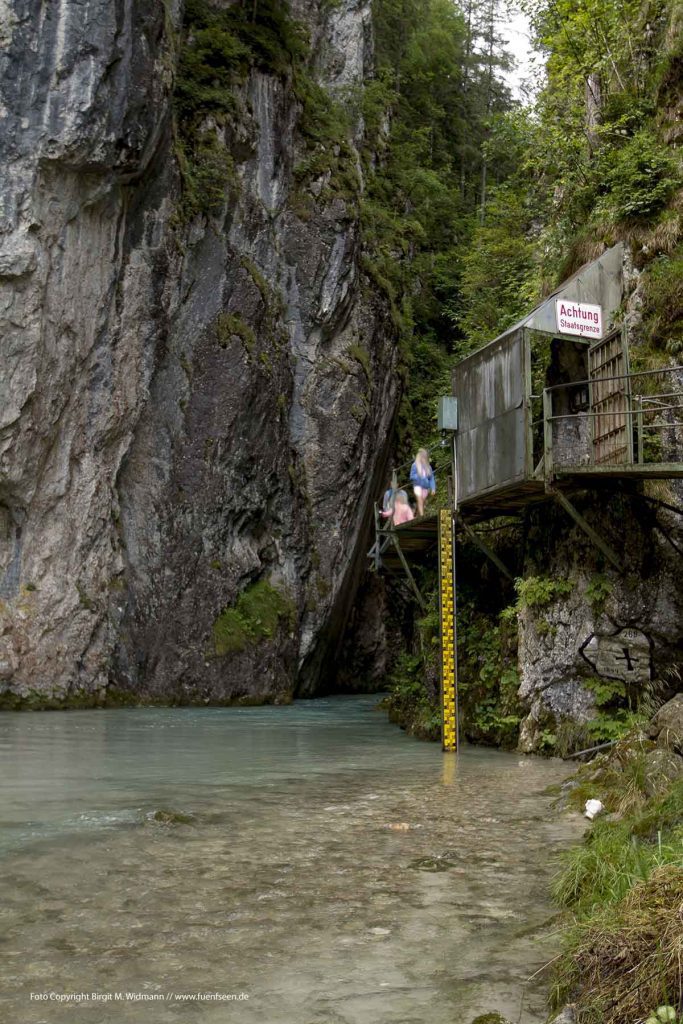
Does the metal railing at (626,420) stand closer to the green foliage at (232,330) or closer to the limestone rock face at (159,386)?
the limestone rock face at (159,386)

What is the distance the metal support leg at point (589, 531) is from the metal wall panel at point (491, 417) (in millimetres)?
591

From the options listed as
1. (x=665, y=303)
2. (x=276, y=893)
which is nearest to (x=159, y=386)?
(x=665, y=303)

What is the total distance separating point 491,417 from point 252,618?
13.6 m

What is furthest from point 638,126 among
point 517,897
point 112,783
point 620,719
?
point 517,897

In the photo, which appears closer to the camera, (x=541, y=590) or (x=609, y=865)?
(x=609, y=865)

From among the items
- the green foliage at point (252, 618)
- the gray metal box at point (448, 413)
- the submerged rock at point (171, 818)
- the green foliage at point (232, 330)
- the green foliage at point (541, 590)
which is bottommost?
the submerged rock at point (171, 818)

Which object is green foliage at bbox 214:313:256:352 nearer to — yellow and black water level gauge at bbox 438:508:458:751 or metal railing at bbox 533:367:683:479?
yellow and black water level gauge at bbox 438:508:458:751

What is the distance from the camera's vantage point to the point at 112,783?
9891mm

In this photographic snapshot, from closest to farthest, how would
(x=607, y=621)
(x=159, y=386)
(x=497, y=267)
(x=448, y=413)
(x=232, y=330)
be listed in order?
(x=607, y=621) < (x=448, y=413) < (x=159, y=386) < (x=232, y=330) < (x=497, y=267)

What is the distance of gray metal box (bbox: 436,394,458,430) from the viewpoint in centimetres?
1484

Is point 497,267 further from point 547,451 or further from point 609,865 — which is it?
point 609,865

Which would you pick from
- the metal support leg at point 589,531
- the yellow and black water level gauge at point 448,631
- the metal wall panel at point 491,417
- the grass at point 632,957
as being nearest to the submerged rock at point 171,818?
the grass at point 632,957

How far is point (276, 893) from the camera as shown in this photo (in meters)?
5.55

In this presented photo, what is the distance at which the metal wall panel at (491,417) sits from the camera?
42.1 ft
